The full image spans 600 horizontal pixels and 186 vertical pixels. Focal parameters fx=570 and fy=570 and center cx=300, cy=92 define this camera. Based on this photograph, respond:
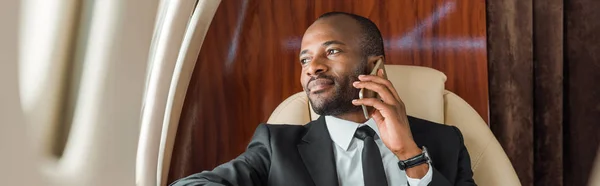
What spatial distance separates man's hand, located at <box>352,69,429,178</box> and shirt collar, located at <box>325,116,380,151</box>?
0.11m

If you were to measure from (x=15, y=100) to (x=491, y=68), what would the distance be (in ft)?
5.50

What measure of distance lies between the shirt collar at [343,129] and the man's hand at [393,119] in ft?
0.37

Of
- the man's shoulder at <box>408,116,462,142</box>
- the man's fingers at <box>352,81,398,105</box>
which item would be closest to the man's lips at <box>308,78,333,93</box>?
the man's fingers at <box>352,81,398,105</box>

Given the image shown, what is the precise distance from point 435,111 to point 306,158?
1.23 ft

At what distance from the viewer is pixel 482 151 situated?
1.32 metres

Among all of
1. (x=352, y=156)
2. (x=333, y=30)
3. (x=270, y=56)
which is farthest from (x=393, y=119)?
(x=270, y=56)

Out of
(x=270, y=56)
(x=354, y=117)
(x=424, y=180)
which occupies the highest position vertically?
(x=270, y=56)

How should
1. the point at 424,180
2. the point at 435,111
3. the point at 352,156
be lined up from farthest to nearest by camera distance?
the point at 435,111 < the point at 352,156 < the point at 424,180

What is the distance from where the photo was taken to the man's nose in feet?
3.93

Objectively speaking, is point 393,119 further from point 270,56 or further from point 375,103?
point 270,56

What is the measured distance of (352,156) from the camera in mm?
1214

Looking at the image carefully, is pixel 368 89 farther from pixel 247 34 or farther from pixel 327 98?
pixel 247 34

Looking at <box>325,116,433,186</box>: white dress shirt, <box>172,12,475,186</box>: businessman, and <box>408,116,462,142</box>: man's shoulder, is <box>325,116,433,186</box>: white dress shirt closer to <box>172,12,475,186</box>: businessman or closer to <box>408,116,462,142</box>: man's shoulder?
<box>172,12,475,186</box>: businessman

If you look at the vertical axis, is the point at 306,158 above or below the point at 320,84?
below
